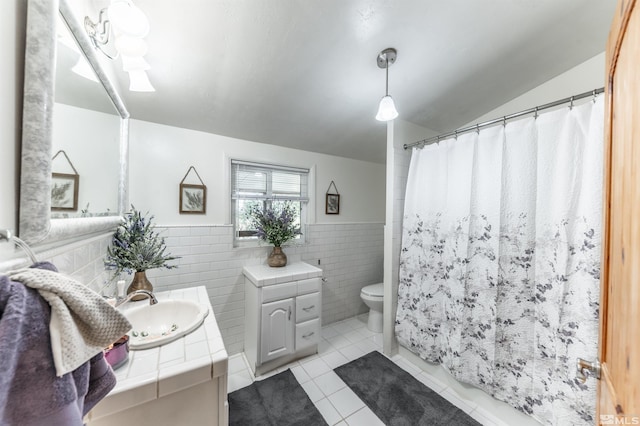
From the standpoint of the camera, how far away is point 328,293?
269cm

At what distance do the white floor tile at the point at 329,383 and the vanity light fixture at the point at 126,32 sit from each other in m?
2.21

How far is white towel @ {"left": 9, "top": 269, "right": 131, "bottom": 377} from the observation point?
37 centimetres

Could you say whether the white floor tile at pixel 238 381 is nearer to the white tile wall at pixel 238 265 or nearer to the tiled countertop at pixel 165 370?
the white tile wall at pixel 238 265

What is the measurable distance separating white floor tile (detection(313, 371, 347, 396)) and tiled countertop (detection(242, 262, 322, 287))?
0.79m

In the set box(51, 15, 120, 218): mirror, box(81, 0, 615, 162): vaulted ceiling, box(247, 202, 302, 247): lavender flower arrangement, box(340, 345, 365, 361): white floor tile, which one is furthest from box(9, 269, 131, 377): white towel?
box(340, 345, 365, 361): white floor tile

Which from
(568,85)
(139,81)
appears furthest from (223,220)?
(568,85)

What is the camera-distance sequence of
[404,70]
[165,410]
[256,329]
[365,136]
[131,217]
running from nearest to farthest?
[165,410]
[131,217]
[404,70]
[256,329]
[365,136]

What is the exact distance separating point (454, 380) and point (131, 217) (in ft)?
8.34

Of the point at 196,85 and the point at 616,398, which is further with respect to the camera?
the point at 196,85

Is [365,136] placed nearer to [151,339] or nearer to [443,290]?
[443,290]

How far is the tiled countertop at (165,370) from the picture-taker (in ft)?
2.35

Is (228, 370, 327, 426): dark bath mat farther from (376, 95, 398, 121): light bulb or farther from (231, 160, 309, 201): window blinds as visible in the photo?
(376, 95, 398, 121): light bulb

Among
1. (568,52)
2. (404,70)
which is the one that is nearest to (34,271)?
(404,70)

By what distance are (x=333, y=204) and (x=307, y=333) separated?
1.40m
